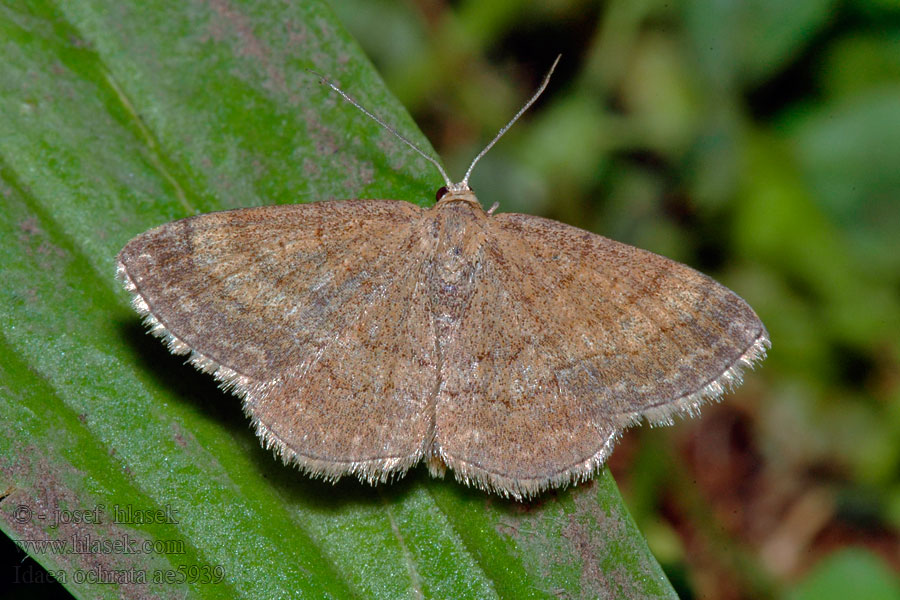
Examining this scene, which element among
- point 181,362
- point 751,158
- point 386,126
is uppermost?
point 386,126

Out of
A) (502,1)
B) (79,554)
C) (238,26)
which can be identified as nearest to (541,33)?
(502,1)

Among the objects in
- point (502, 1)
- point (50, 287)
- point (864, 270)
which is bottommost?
point (864, 270)

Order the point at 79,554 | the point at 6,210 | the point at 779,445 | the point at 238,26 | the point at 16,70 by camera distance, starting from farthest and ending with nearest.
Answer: the point at 779,445 < the point at 238,26 < the point at 16,70 < the point at 6,210 < the point at 79,554

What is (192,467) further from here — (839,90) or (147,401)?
(839,90)

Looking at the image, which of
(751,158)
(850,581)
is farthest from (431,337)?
(751,158)

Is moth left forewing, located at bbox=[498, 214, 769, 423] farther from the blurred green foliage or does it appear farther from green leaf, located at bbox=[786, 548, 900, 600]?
green leaf, located at bbox=[786, 548, 900, 600]

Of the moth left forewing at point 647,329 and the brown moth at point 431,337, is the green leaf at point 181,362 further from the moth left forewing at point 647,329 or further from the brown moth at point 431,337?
the moth left forewing at point 647,329

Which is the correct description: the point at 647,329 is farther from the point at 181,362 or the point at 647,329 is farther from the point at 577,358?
the point at 181,362
